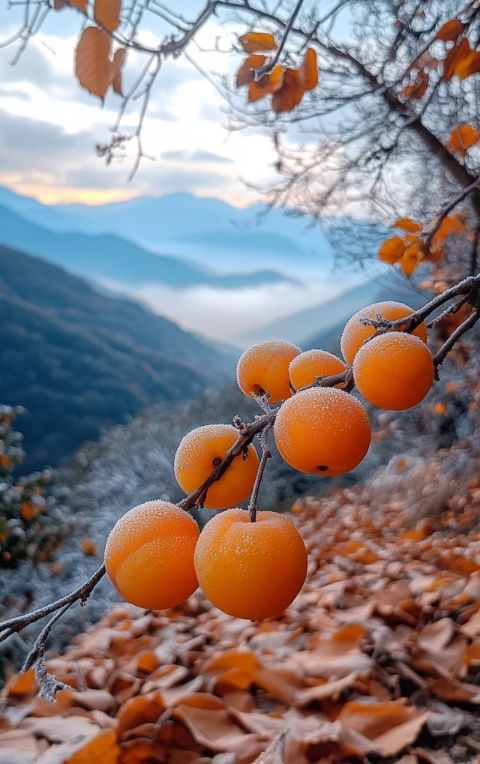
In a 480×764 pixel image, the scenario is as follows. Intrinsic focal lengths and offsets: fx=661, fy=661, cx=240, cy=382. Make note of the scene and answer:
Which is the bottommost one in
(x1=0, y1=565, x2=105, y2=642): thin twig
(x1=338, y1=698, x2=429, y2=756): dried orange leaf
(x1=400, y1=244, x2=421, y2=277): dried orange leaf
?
(x1=338, y1=698, x2=429, y2=756): dried orange leaf

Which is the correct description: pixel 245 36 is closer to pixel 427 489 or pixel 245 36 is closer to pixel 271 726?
pixel 271 726

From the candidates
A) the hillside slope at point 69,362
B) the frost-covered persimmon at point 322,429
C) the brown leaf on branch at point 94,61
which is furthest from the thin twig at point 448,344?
the hillside slope at point 69,362

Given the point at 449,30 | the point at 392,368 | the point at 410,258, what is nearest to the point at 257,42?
the point at 449,30

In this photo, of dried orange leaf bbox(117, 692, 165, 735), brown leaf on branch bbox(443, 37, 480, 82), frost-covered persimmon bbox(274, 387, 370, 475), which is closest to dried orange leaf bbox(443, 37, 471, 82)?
brown leaf on branch bbox(443, 37, 480, 82)

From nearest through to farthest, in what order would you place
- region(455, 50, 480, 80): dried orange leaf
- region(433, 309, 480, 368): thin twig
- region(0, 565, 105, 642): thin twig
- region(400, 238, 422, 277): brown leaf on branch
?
region(0, 565, 105, 642): thin twig < region(433, 309, 480, 368): thin twig < region(455, 50, 480, 80): dried orange leaf < region(400, 238, 422, 277): brown leaf on branch

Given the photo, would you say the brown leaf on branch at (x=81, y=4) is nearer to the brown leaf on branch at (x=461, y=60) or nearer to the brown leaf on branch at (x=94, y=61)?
the brown leaf on branch at (x=94, y=61)

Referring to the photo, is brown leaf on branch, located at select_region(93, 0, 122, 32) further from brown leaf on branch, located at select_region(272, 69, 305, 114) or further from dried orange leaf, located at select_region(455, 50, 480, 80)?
dried orange leaf, located at select_region(455, 50, 480, 80)
